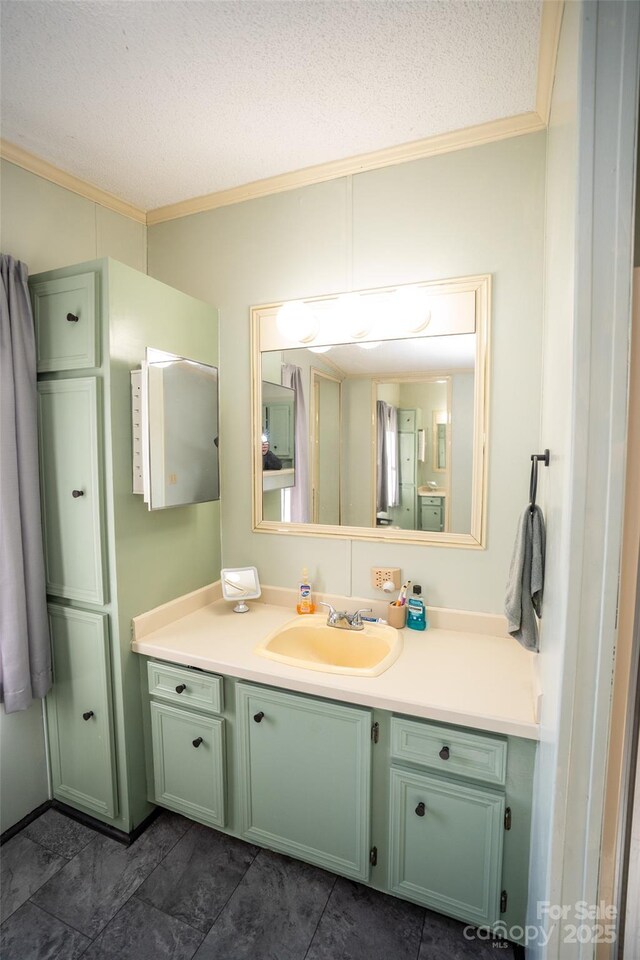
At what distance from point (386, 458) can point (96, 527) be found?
3.75 feet

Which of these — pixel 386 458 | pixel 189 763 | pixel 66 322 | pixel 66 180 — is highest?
pixel 66 180

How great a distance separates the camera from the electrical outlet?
5.90ft

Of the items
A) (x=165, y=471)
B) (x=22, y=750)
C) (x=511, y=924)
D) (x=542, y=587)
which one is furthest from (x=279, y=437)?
(x=511, y=924)

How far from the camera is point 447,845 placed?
129 cm

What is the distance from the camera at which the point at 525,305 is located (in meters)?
1.57

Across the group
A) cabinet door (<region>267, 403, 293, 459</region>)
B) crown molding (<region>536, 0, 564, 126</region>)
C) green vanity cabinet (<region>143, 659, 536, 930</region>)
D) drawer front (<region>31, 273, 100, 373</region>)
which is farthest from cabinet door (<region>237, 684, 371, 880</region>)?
crown molding (<region>536, 0, 564, 126</region>)

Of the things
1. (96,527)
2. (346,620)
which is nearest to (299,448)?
(346,620)

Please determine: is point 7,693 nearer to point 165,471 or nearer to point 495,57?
point 165,471

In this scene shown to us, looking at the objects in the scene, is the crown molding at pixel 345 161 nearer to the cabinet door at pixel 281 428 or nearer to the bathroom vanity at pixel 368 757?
the cabinet door at pixel 281 428

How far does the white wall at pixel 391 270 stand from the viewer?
1.58m

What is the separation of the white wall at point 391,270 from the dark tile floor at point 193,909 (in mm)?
1005

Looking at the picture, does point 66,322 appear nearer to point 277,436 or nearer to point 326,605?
point 277,436

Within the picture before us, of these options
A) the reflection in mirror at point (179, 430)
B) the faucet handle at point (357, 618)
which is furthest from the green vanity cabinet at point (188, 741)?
the reflection in mirror at point (179, 430)

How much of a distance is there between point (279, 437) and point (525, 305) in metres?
1.10
